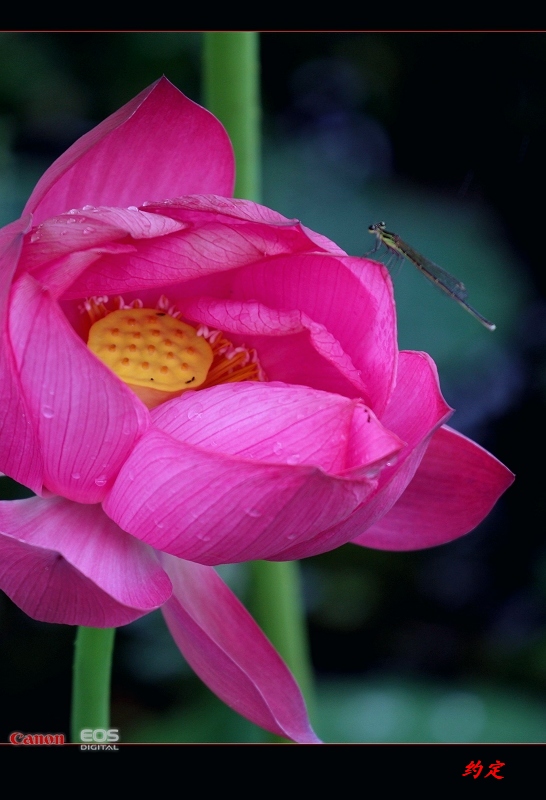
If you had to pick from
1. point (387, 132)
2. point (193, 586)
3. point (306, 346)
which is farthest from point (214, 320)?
point (387, 132)

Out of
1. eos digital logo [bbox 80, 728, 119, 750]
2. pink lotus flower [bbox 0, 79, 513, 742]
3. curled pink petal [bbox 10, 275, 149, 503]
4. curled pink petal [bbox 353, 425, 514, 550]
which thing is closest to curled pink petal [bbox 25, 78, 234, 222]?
pink lotus flower [bbox 0, 79, 513, 742]

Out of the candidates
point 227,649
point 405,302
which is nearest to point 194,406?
point 227,649

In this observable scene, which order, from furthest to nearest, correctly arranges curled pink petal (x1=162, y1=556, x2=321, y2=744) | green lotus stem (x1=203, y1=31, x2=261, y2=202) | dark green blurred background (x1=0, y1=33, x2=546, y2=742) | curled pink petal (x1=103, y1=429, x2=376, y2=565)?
dark green blurred background (x1=0, y1=33, x2=546, y2=742), green lotus stem (x1=203, y1=31, x2=261, y2=202), curled pink petal (x1=162, y1=556, x2=321, y2=744), curled pink petal (x1=103, y1=429, x2=376, y2=565)

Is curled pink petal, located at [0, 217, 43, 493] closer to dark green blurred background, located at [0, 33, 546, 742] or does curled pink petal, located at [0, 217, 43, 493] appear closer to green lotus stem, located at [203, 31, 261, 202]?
green lotus stem, located at [203, 31, 261, 202]

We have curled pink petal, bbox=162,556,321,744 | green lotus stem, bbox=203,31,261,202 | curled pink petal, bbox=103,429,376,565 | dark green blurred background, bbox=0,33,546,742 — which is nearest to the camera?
curled pink petal, bbox=103,429,376,565

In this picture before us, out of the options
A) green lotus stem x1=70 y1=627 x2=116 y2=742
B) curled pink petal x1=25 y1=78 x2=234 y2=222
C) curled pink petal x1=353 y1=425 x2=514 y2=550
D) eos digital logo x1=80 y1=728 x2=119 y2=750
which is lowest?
eos digital logo x1=80 y1=728 x2=119 y2=750

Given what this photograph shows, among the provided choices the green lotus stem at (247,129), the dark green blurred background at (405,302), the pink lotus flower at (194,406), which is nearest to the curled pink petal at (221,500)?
the pink lotus flower at (194,406)
